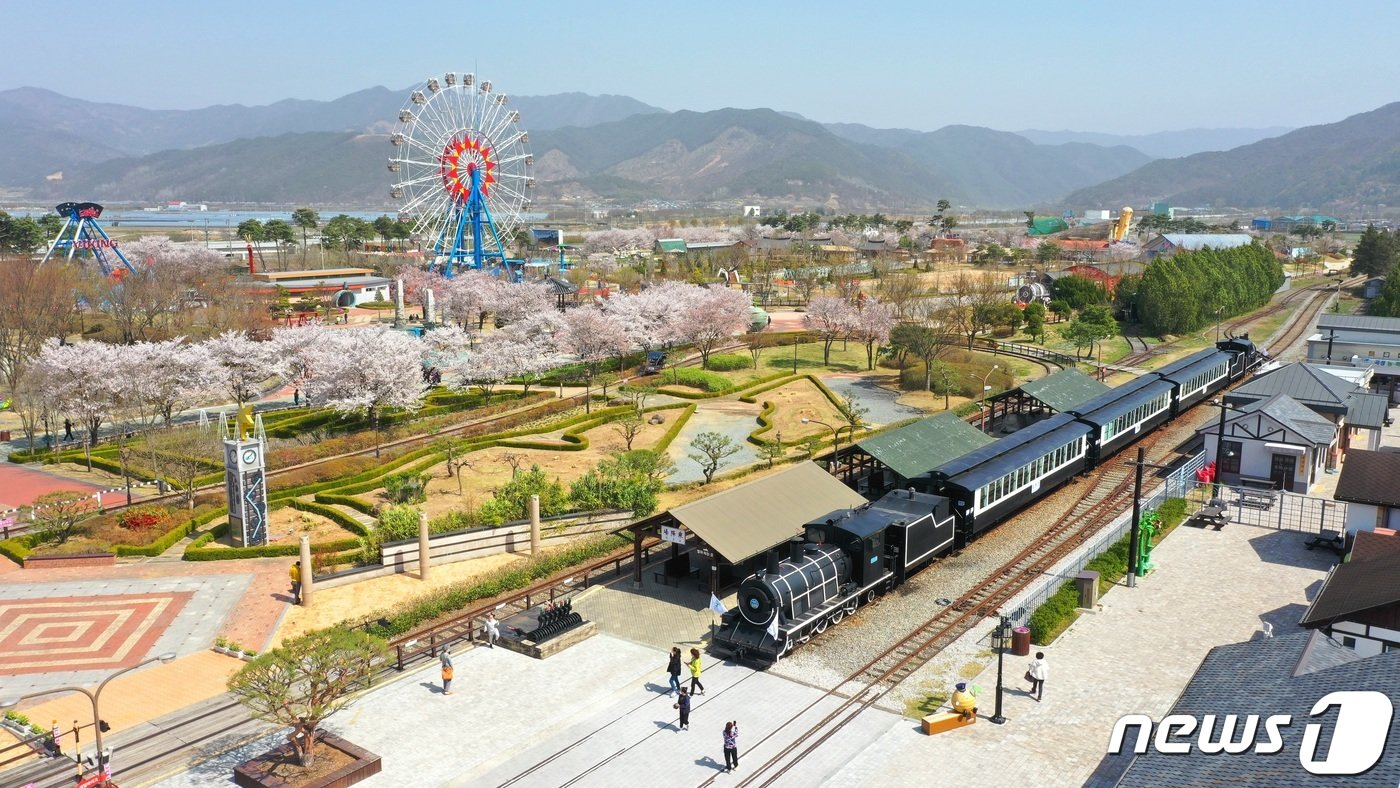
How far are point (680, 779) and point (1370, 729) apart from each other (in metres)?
12.1

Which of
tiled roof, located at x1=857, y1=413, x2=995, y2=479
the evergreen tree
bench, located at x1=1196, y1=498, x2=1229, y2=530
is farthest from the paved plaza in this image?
the evergreen tree

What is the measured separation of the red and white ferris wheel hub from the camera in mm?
91375

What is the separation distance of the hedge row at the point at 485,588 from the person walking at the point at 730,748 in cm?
1066

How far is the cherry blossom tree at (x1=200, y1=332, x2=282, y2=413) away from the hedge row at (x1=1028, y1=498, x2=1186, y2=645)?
142ft

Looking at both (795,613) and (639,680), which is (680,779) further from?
(795,613)

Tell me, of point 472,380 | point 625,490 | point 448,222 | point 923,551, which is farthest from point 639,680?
point 448,222

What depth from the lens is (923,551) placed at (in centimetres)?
3053

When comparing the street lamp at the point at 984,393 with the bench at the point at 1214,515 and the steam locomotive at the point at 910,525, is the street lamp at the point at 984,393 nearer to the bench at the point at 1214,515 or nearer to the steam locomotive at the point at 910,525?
the steam locomotive at the point at 910,525

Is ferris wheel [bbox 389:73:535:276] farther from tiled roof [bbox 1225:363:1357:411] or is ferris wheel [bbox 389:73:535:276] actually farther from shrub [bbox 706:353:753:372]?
tiled roof [bbox 1225:363:1357:411]

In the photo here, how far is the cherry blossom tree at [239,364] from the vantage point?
A: 177 feet

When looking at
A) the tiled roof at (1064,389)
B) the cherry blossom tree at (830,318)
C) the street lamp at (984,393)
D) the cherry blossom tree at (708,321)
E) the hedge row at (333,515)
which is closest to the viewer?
the hedge row at (333,515)

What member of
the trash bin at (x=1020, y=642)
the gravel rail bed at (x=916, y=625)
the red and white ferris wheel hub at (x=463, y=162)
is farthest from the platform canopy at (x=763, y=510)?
the red and white ferris wheel hub at (x=463, y=162)

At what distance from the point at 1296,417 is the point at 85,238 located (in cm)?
11234

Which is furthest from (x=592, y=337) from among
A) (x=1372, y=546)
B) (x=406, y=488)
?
(x=1372, y=546)
